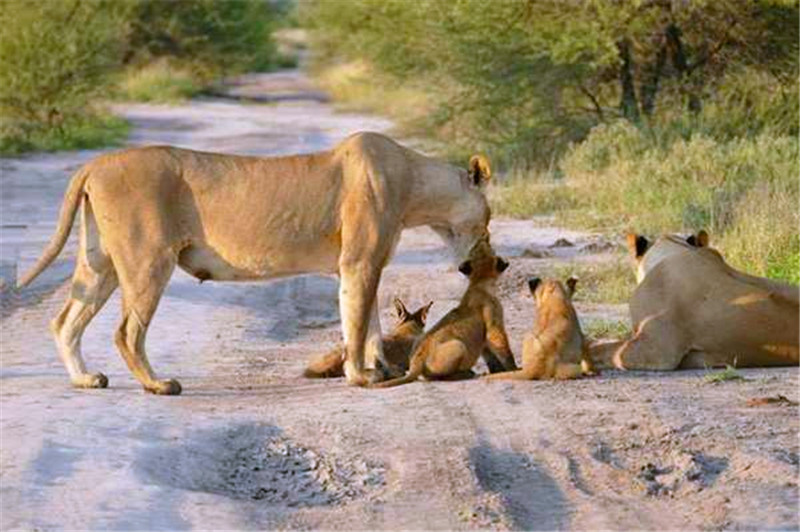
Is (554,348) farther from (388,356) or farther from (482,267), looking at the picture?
(388,356)

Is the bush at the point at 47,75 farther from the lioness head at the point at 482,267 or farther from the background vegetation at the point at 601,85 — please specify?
the lioness head at the point at 482,267

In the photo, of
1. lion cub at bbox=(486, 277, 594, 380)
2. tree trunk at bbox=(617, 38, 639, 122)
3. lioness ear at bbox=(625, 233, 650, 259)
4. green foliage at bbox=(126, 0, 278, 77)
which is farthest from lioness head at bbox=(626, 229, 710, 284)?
green foliage at bbox=(126, 0, 278, 77)

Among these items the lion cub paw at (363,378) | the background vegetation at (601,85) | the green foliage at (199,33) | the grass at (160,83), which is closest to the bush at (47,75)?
the background vegetation at (601,85)

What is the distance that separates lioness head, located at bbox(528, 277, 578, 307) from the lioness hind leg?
2222mm

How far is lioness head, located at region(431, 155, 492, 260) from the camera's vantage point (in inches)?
411

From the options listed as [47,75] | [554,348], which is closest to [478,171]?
[554,348]

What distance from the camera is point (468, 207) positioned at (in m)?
10.5

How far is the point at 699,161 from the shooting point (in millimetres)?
18953

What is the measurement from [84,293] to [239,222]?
2.97 feet

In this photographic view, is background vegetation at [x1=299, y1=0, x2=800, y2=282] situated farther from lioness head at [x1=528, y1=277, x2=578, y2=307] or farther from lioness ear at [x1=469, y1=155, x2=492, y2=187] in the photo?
lioness head at [x1=528, y1=277, x2=578, y2=307]

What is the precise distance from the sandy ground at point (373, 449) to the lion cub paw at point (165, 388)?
119 millimetres

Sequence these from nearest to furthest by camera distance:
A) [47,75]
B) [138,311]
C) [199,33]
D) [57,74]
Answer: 1. [138,311]
2. [47,75]
3. [57,74]
4. [199,33]

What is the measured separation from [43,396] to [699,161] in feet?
35.1

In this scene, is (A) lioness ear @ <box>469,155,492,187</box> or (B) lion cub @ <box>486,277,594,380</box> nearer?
(B) lion cub @ <box>486,277,594,380</box>
